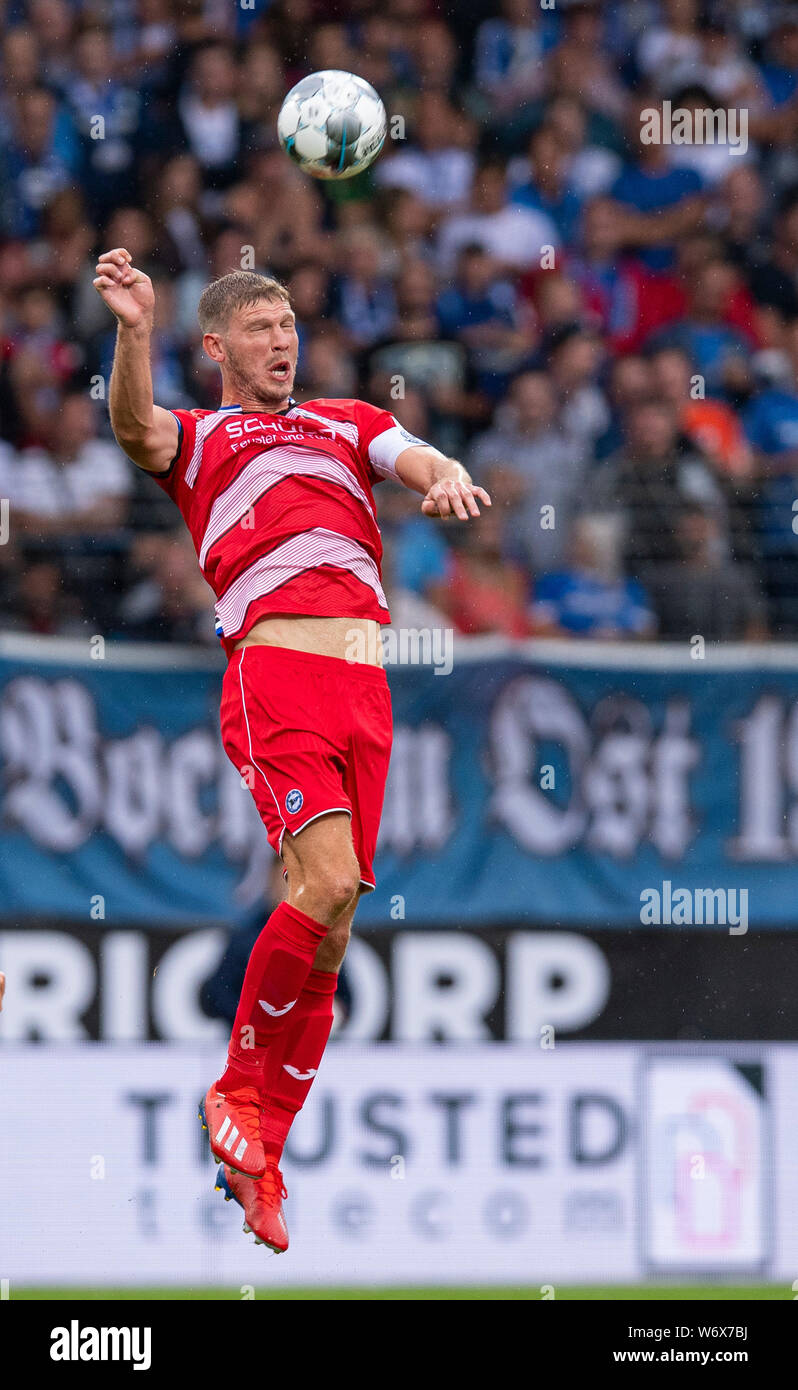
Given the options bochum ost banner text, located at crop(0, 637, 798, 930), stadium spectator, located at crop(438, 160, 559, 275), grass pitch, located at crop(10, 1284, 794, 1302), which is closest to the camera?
grass pitch, located at crop(10, 1284, 794, 1302)

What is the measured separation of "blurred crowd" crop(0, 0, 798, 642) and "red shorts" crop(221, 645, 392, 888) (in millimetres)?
2443

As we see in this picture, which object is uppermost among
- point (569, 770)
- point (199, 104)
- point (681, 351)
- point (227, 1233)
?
point (199, 104)

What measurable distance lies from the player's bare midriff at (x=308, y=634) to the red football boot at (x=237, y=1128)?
1383 millimetres

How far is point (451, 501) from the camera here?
5410 millimetres

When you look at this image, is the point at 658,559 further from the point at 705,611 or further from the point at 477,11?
the point at 477,11

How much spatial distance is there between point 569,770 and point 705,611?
950 mm

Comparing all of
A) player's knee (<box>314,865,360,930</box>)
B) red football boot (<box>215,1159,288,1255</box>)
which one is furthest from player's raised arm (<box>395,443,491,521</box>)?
red football boot (<box>215,1159,288,1255</box>)

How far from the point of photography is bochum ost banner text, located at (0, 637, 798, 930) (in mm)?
8445

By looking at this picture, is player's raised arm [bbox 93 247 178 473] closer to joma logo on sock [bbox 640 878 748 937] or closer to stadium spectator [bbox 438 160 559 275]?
joma logo on sock [bbox 640 878 748 937]

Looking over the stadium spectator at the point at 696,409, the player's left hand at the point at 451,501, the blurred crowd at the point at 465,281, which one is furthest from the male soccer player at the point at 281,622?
the stadium spectator at the point at 696,409

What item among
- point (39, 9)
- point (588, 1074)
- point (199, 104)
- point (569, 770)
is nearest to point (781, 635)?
point (569, 770)

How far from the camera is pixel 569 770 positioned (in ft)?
27.8

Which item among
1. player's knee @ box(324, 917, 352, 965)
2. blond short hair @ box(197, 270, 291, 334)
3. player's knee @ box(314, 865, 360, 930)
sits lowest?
player's knee @ box(324, 917, 352, 965)

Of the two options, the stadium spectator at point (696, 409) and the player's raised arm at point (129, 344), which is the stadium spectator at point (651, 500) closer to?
the stadium spectator at point (696, 409)
